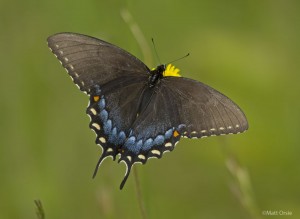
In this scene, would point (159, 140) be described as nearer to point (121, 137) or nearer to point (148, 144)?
point (148, 144)

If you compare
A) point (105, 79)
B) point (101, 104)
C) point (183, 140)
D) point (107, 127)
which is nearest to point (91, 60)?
point (105, 79)

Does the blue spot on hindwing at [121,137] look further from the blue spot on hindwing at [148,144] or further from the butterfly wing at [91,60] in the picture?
the butterfly wing at [91,60]

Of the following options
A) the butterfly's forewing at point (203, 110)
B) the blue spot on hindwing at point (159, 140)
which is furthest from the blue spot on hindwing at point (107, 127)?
the butterfly's forewing at point (203, 110)

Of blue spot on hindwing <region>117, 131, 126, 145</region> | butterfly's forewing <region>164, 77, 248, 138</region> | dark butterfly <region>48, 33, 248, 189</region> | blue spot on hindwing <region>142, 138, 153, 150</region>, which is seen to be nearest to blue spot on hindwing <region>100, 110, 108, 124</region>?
dark butterfly <region>48, 33, 248, 189</region>

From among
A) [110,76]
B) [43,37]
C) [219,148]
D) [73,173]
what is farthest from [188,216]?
[43,37]

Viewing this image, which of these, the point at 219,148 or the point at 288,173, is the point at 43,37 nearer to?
the point at 219,148

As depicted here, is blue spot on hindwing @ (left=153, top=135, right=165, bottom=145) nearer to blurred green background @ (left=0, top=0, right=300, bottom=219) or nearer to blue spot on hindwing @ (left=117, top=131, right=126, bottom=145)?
blue spot on hindwing @ (left=117, top=131, right=126, bottom=145)

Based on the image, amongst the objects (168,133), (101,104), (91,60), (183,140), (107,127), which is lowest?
(183,140)
